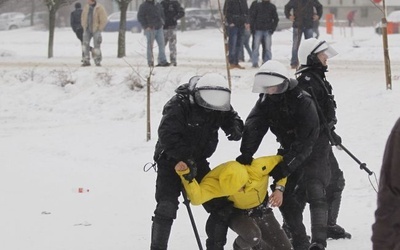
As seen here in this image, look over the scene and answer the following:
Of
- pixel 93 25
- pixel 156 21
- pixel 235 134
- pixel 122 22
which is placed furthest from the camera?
pixel 122 22

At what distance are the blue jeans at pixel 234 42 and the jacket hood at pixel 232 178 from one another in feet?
39.6

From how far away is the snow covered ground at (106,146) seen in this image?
9289 mm

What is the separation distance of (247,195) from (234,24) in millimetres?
12423

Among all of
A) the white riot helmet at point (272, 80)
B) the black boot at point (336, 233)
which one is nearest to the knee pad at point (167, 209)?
the white riot helmet at point (272, 80)

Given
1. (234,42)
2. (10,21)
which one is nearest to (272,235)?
(234,42)

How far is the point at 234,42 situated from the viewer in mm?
19078

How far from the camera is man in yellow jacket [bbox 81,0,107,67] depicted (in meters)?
20.3

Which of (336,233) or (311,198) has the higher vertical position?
(311,198)

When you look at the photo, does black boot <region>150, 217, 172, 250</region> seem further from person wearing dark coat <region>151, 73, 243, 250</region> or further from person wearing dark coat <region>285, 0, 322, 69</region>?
person wearing dark coat <region>285, 0, 322, 69</region>

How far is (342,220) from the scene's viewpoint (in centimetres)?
934

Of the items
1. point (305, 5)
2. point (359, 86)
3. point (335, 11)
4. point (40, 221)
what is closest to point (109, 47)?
point (305, 5)

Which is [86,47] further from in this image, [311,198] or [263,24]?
[311,198]

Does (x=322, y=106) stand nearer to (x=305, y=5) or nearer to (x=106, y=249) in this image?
(x=106, y=249)

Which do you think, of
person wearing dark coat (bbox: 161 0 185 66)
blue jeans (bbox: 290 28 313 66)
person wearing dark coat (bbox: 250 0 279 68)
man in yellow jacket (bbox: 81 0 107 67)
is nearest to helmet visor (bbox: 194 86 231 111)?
blue jeans (bbox: 290 28 313 66)
